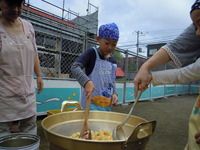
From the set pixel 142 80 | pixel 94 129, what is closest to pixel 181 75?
pixel 142 80

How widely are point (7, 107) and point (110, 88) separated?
0.85 metres

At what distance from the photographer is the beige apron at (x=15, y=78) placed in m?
1.06

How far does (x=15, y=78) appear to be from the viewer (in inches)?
42.9

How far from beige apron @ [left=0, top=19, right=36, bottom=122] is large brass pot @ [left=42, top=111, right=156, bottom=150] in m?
0.34

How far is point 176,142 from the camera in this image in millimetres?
2627

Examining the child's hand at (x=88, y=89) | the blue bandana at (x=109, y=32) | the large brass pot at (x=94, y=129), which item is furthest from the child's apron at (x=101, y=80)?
the child's hand at (x=88, y=89)

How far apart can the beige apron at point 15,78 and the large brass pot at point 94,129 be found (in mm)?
336

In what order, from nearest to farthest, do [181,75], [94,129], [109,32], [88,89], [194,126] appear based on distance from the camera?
[181,75]
[194,126]
[88,89]
[94,129]
[109,32]

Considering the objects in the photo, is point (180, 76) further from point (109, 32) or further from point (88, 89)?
point (109, 32)

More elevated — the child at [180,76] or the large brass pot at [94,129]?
the child at [180,76]

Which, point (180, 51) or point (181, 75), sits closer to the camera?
point (181, 75)

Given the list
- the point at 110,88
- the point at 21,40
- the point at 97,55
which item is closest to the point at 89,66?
the point at 97,55

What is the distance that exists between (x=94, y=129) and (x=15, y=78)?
64 centimetres

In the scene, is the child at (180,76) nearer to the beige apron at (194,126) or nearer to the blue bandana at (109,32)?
the beige apron at (194,126)
